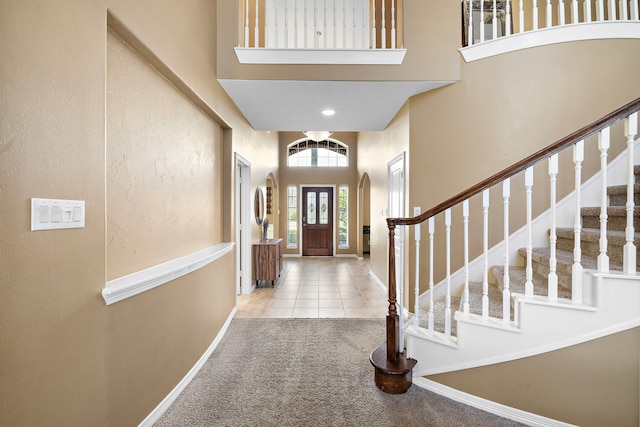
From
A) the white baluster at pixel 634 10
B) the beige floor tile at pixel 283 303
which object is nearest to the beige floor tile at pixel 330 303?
the beige floor tile at pixel 283 303

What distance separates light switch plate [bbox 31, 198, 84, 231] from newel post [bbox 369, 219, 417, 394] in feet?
5.72

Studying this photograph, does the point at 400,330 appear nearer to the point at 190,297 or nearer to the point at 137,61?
the point at 190,297

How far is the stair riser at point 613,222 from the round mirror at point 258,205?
155 inches

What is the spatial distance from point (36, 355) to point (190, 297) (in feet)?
3.94

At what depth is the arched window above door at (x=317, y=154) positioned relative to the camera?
7910 millimetres

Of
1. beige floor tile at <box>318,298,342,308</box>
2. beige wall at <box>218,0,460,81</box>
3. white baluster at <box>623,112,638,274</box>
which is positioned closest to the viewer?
white baluster at <box>623,112,638,274</box>

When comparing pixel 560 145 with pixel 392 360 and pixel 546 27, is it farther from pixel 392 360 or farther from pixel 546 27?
pixel 546 27

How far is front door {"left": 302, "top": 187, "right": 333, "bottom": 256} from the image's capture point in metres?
7.95

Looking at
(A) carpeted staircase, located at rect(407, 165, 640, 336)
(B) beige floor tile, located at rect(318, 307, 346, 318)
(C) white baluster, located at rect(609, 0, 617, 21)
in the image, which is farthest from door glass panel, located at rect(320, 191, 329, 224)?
(C) white baluster, located at rect(609, 0, 617, 21)

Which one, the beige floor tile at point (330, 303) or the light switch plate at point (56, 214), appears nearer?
the light switch plate at point (56, 214)

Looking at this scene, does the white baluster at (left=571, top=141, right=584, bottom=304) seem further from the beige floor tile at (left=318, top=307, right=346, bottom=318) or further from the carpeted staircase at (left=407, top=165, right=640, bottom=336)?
the beige floor tile at (left=318, top=307, right=346, bottom=318)

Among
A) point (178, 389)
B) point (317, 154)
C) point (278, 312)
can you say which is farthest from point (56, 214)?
point (317, 154)

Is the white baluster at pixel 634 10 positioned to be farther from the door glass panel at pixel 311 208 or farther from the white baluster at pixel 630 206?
the door glass panel at pixel 311 208

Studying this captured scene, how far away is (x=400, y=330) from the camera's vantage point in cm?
211
